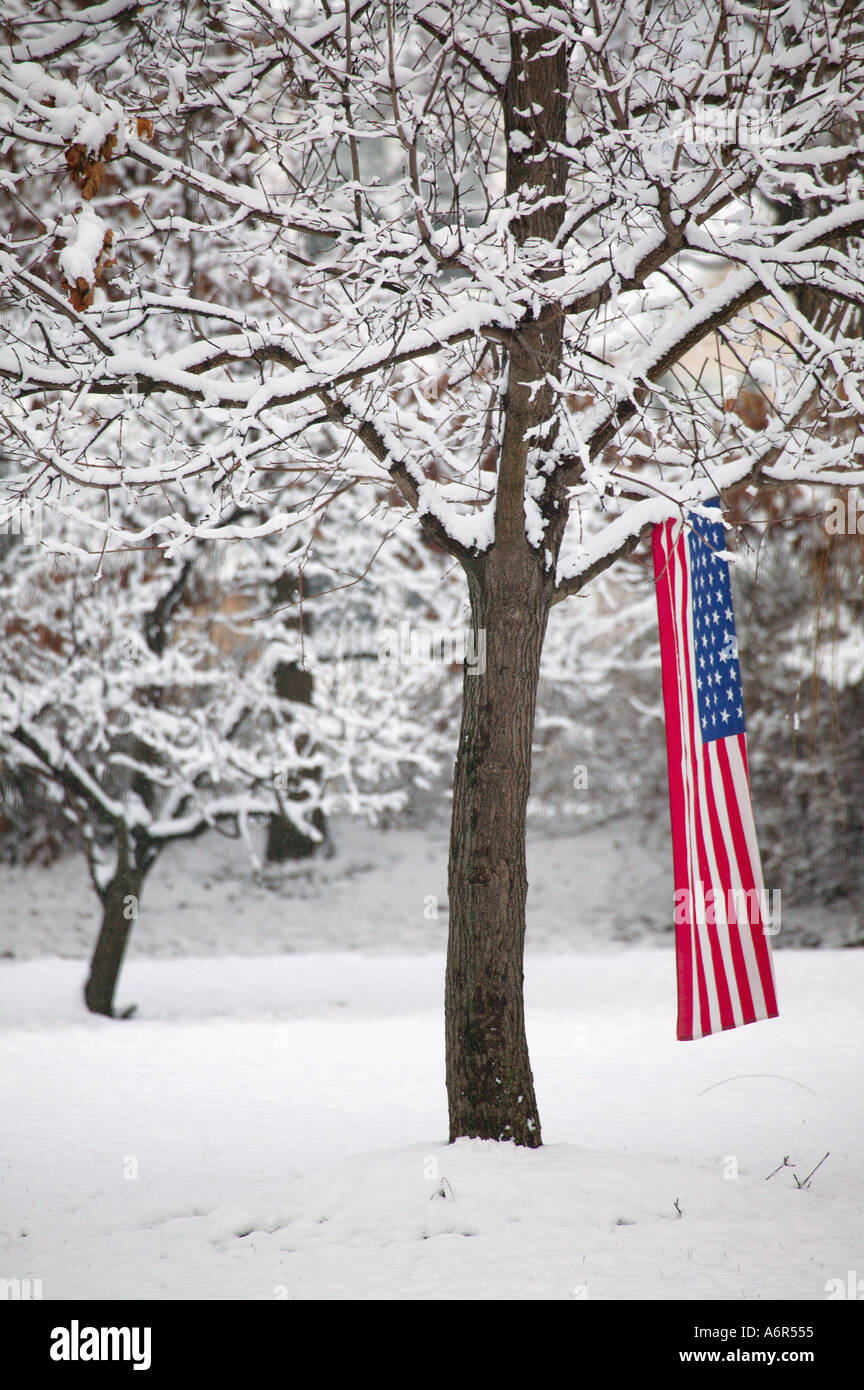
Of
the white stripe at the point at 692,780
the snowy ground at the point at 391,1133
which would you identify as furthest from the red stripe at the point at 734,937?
the snowy ground at the point at 391,1133

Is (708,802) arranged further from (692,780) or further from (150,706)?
(150,706)

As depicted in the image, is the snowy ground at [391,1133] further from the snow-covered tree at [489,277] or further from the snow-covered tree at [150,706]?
the snow-covered tree at [150,706]

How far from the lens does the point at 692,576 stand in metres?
5.48

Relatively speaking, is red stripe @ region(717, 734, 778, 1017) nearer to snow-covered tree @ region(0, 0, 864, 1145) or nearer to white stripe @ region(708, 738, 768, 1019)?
white stripe @ region(708, 738, 768, 1019)

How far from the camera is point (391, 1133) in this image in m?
6.99

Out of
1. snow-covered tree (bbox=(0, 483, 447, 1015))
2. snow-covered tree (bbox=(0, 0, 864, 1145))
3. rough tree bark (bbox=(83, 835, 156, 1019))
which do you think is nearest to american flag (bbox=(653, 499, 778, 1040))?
snow-covered tree (bbox=(0, 0, 864, 1145))

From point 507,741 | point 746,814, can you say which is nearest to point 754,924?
point 746,814

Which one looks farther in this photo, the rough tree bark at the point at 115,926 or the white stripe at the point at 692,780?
the rough tree bark at the point at 115,926

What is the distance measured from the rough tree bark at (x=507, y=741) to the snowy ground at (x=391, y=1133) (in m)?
0.35

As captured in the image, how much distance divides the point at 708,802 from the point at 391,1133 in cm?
331

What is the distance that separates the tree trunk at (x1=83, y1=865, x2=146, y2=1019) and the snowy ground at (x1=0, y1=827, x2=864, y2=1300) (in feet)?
1.08

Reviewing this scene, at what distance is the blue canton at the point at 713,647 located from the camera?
5.34 metres
